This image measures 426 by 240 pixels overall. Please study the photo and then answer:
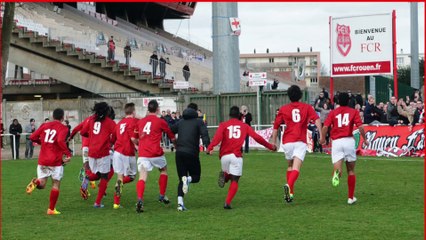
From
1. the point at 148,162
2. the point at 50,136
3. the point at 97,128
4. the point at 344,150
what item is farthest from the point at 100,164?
the point at 344,150

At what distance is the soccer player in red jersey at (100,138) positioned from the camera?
15.3m

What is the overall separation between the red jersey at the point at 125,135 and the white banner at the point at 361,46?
20483mm

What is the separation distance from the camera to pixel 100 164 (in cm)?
1538

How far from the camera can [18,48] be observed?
47844 millimetres

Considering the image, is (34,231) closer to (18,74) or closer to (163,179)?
(163,179)

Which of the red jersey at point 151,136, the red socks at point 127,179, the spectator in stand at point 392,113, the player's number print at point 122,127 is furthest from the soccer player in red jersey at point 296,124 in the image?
the spectator in stand at point 392,113

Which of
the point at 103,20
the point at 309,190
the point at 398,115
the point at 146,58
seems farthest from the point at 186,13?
the point at 309,190

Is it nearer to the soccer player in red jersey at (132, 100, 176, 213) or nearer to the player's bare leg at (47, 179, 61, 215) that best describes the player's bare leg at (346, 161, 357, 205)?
the soccer player in red jersey at (132, 100, 176, 213)

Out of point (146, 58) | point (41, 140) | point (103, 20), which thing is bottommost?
point (41, 140)

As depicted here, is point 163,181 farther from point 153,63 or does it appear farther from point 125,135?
point 153,63

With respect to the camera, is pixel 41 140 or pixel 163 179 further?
pixel 163 179

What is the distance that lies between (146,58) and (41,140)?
39426mm

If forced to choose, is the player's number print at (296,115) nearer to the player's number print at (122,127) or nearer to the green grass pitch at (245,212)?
the green grass pitch at (245,212)

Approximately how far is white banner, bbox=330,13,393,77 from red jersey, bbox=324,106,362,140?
19.2 meters
